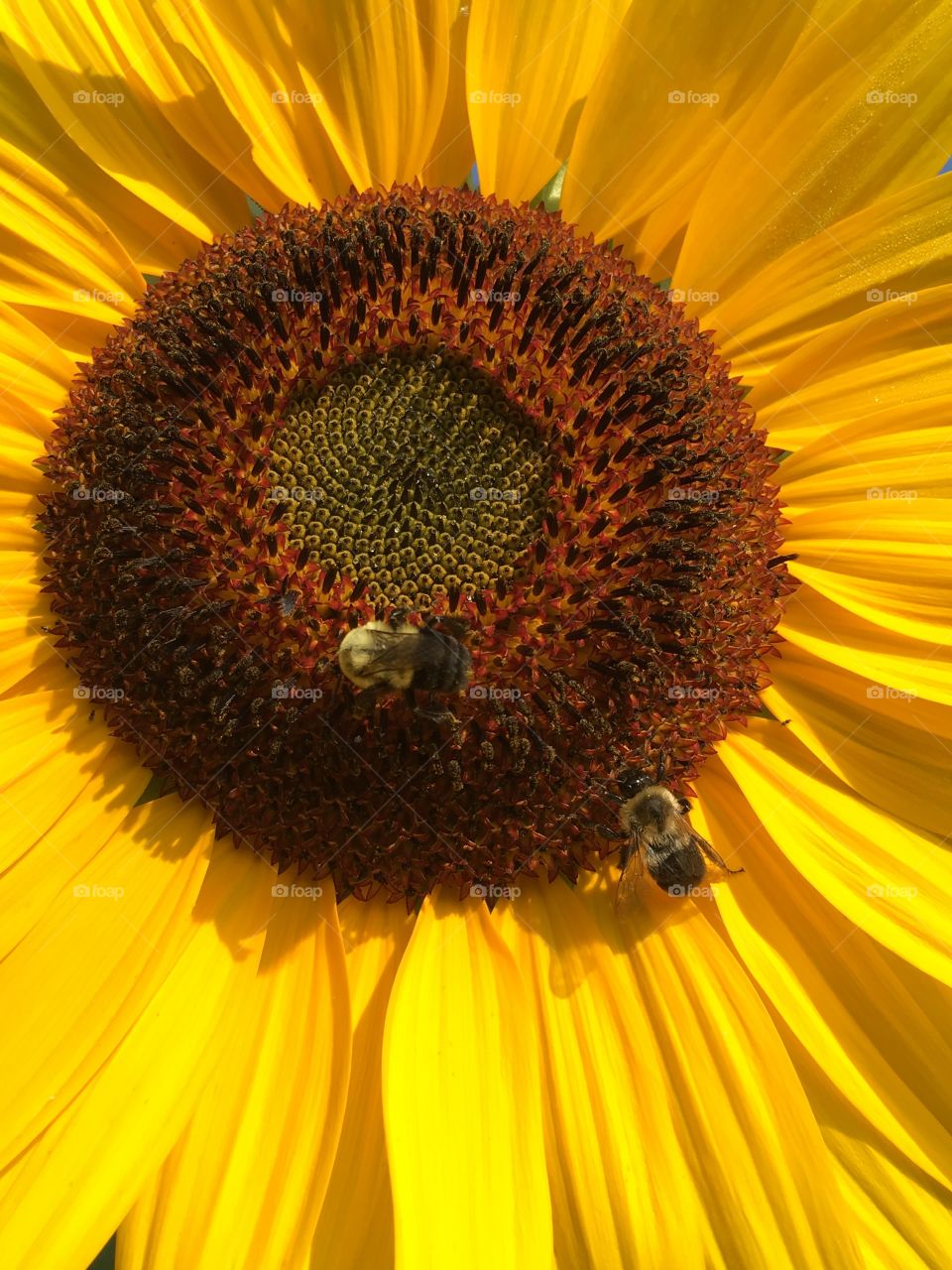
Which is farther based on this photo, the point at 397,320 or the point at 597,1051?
the point at 397,320

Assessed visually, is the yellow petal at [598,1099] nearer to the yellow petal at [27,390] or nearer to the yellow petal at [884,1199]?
the yellow petal at [884,1199]

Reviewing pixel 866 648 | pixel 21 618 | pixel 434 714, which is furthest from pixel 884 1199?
pixel 21 618

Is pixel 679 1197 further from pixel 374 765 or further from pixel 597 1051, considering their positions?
pixel 374 765

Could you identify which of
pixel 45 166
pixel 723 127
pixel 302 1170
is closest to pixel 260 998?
pixel 302 1170

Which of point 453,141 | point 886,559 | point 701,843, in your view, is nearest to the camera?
point 701,843

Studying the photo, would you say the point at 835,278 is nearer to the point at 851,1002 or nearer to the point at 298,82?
the point at 298,82

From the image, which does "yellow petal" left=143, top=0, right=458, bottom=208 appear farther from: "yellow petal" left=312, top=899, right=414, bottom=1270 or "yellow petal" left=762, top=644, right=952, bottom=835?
"yellow petal" left=312, top=899, right=414, bottom=1270
